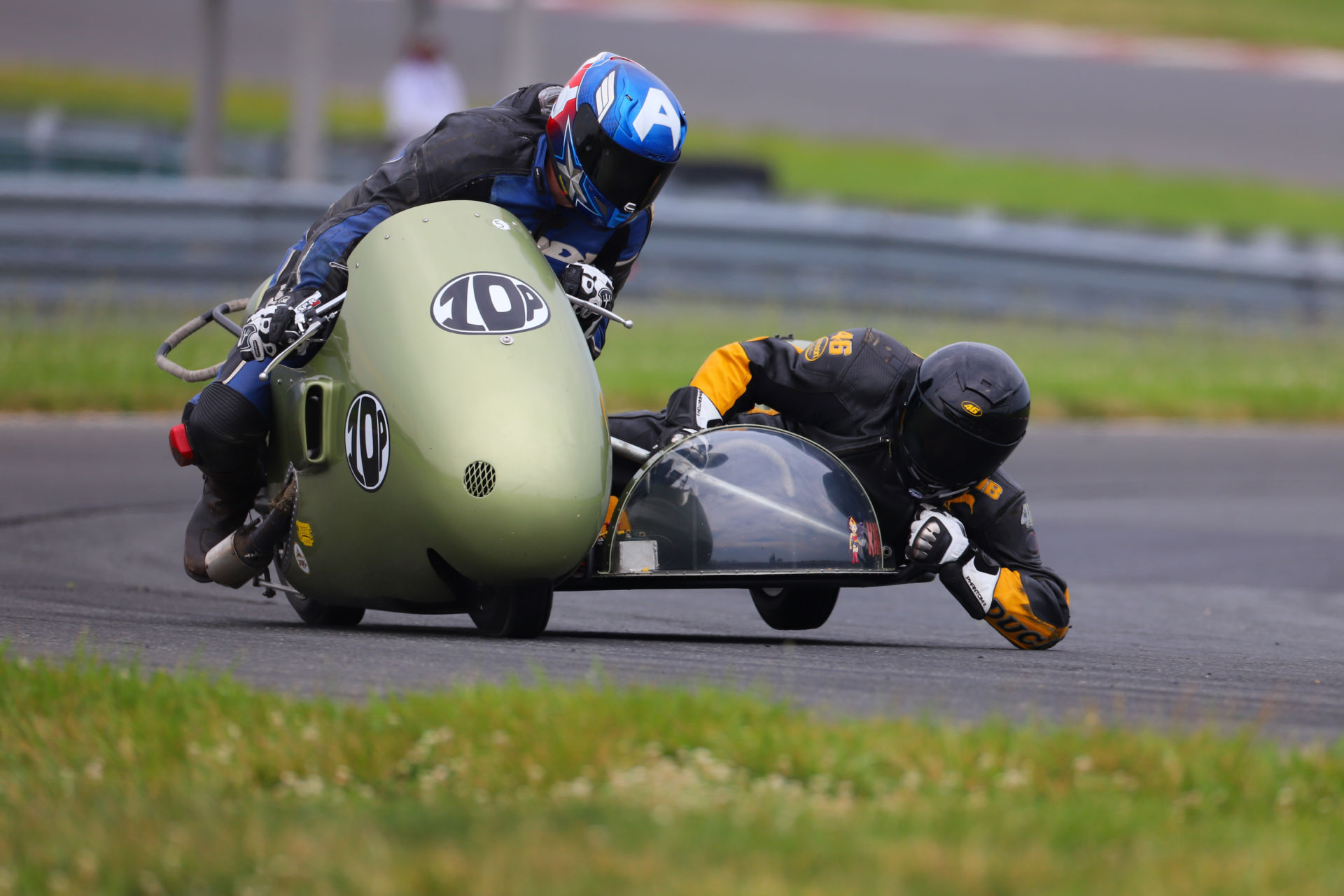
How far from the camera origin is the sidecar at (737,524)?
4883 millimetres

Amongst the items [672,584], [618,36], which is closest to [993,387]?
[672,584]

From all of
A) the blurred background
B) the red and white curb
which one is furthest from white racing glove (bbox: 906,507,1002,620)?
the red and white curb

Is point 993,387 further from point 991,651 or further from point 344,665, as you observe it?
point 344,665

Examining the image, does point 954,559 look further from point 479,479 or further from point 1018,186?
point 1018,186

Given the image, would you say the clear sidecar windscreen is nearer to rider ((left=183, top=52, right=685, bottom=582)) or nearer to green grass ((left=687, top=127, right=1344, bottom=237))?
rider ((left=183, top=52, right=685, bottom=582))

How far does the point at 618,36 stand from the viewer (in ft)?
76.9

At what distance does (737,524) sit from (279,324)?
1.37 meters

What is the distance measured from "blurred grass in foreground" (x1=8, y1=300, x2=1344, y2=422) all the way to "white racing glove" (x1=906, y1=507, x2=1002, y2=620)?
17.6 feet

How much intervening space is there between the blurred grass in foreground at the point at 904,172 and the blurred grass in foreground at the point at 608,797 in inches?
624

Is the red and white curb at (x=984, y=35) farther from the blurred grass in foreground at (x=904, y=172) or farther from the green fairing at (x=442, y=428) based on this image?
the green fairing at (x=442, y=428)

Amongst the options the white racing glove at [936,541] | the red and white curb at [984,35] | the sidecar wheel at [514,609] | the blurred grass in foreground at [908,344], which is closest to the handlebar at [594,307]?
the sidecar wheel at [514,609]

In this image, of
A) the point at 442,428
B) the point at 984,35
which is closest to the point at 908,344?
the point at 442,428

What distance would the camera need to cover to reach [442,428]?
14.4 ft

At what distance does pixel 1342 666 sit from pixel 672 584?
196cm
